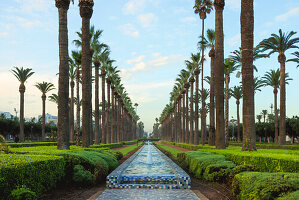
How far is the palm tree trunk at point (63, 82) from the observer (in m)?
16.5

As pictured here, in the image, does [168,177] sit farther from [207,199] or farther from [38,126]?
[38,126]

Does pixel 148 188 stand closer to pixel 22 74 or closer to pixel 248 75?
pixel 248 75

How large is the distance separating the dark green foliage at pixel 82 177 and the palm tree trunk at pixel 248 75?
25.7 ft

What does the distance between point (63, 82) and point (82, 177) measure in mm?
8272

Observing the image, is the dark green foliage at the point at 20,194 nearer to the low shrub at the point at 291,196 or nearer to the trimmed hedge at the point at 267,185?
the trimmed hedge at the point at 267,185

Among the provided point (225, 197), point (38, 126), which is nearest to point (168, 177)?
point (225, 197)

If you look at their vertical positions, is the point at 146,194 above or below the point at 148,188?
above

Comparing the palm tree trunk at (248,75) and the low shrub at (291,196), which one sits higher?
the palm tree trunk at (248,75)

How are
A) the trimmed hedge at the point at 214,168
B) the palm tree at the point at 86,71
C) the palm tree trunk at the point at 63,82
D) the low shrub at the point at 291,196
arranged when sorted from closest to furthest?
the low shrub at the point at 291,196 → the trimmed hedge at the point at 214,168 → the palm tree trunk at the point at 63,82 → the palm tree at the point at 86,71

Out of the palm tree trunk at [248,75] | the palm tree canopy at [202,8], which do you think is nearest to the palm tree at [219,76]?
the palm tree trunk at [248,75]

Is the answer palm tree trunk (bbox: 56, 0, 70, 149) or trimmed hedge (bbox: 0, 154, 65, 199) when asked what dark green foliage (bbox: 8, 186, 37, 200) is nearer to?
trimmed hedge (bbox: 0, 154, 65, 199)

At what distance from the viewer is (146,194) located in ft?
29.7

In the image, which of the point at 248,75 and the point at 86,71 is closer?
the point at 248,75

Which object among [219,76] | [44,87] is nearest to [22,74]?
[44,87]
